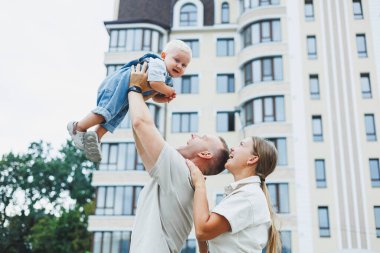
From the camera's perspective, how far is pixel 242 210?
384cm

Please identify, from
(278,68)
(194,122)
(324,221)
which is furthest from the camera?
(194,122)

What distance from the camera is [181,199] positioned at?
13.2 ft

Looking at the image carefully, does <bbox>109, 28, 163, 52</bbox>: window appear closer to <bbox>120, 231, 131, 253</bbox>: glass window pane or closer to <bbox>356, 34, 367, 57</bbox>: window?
<bbox>120, 231, 131, 253</bbox>: glass window pane

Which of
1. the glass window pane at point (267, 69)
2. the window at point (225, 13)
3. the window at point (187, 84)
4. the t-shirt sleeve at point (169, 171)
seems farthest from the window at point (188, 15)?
the t-shirt sleeve at point (169, 171)

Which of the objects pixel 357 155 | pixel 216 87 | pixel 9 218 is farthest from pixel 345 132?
pixel 9 218

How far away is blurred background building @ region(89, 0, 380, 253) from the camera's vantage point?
28859 mm

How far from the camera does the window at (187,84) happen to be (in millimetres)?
34188

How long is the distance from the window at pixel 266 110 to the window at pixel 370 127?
522 cm

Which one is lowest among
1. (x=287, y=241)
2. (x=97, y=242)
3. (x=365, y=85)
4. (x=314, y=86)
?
(x=97, y=242)

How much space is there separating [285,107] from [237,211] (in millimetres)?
27631

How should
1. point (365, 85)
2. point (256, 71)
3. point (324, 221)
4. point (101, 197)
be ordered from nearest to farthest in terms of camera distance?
point (324, 221), point (101, 197), point (365, 85), point (256, 71)

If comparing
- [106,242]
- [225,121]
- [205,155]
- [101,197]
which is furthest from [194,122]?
[205,155]

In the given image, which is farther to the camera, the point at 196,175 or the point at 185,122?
the point at 185,122

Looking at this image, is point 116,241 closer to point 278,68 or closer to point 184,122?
point 184,122
